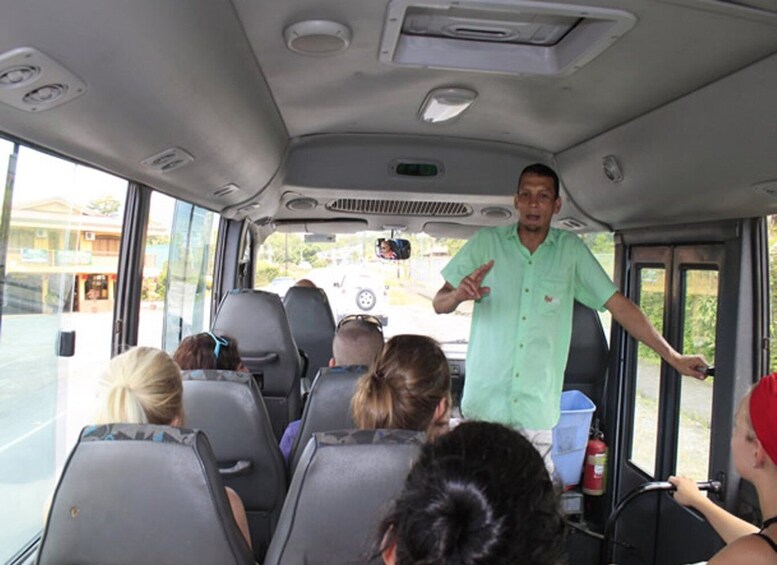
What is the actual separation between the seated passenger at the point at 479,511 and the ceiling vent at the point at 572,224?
375cm

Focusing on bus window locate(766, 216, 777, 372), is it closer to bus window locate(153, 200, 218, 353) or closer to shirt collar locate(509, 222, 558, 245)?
shirt collar locate(509, 222, 558, 245)

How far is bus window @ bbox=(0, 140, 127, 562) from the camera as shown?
7.50 ft

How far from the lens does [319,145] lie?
4.13 meters

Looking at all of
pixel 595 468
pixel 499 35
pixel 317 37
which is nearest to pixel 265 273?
pixel 595 468

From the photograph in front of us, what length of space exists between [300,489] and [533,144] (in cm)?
307

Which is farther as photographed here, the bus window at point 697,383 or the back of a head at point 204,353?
the bus window at point 697,383

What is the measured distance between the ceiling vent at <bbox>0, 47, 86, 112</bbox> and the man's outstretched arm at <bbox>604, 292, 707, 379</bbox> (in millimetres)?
2352

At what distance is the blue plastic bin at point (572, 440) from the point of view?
4.23 metres

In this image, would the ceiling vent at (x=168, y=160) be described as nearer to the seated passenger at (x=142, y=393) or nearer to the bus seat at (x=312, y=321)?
the seated passenger at (x=142, y=393)

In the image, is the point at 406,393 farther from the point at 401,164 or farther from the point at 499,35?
the point at 401,164

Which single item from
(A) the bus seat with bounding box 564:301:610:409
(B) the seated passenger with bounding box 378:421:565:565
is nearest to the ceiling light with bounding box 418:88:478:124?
(A) the bus seat with bounding box 564:301:610:409

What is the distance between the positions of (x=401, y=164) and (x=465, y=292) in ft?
5.60

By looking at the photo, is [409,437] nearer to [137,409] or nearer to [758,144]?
[137,409]

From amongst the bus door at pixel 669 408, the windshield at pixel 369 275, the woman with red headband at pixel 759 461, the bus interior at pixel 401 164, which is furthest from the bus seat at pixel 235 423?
the windshield at pixel 369 275
